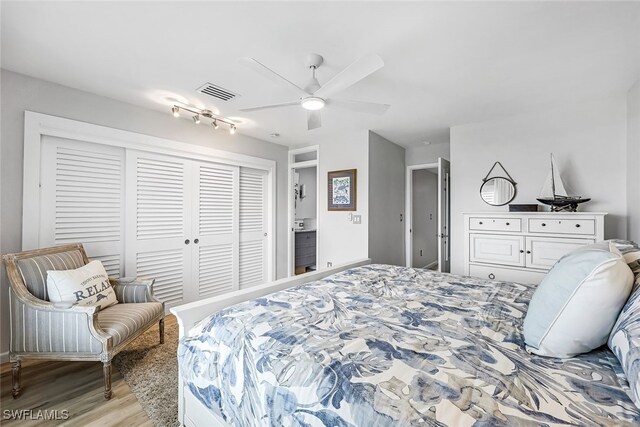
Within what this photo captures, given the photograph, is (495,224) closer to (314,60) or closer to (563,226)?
(563,226)

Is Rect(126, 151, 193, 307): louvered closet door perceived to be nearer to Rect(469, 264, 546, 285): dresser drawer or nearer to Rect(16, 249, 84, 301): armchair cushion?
Rect(16, 249, 84, 301): armchair cushion

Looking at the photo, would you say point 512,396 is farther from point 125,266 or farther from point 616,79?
point 125,266

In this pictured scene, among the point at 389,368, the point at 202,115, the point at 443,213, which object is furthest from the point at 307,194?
the point at 389,368

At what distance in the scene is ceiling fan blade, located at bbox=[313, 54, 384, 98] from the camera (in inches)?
59.8

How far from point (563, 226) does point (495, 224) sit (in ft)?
1.80

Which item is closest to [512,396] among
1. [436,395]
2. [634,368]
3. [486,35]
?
[436,395]

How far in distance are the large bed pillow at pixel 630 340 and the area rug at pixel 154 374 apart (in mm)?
1996

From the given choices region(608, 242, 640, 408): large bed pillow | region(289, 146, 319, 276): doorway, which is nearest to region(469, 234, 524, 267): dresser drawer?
region(608, 242, 640, 408): large bed pillow

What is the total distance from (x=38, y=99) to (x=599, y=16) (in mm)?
4144

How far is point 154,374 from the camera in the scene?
79.7 inches

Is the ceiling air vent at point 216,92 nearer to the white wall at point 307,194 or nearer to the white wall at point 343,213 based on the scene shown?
the white wall at point 343,213

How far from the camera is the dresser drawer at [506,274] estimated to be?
2.71 meters

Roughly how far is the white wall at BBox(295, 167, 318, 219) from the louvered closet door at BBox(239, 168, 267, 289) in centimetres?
162

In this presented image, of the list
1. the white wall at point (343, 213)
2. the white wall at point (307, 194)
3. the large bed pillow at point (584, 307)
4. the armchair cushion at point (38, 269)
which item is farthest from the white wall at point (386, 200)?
the armchair cushion at point (38, 269)
